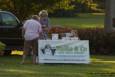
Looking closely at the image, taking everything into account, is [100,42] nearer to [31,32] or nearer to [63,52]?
[63,52]

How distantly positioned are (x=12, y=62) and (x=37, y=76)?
434cm

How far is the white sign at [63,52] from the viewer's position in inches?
755

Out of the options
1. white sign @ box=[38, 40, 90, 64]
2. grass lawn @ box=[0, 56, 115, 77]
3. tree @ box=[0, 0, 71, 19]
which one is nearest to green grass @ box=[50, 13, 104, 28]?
tree @ box=[0, 0, 71, 19]

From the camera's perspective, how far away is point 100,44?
23859 millimetres

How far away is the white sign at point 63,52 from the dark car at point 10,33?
10.3 ft

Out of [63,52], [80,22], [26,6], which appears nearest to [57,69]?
[63,52]

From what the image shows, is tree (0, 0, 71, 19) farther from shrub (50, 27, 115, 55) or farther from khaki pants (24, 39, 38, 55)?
khaki pants (24, 39, 38, 55)

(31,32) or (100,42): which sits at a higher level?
(31,32)

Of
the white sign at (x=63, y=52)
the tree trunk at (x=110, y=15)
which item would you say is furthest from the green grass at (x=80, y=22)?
the white sign at (x=63, y=52)

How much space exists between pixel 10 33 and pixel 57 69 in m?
5.20

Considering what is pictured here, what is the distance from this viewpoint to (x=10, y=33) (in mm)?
22125

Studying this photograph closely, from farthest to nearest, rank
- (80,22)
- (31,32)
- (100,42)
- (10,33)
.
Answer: (80,22) → (100,42) → (10,33) → (31,32)

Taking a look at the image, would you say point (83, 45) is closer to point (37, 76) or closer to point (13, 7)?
point (37, 76)

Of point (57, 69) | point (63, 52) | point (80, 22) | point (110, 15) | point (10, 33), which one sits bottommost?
point (80, 22)
